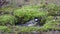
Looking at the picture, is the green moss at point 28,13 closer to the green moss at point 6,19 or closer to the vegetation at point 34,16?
the vegetation at point 34,16

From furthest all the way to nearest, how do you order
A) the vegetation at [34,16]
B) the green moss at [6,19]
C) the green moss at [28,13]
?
the green moss at [28,13] → the green moss at [6,19] → the vegetation at [34,16]

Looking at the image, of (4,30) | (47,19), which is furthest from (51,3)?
(4,30)

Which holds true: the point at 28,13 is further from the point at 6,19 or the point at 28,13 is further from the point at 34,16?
the point at 6,19

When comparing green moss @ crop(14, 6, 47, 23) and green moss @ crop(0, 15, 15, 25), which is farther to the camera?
green moss @ crop(14, 6, 47, 23)

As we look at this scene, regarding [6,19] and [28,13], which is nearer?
[6,19]

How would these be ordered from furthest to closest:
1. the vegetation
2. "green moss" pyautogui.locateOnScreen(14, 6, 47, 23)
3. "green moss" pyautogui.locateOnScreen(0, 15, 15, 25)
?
"green moss" pyautogui.locateOnScreen(14, 6, 47, 23) → "green moss" pyautogui.locateOnScreen(0, 15, 15, 25) → the vegetation

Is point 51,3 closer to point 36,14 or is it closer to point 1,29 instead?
point 36,14

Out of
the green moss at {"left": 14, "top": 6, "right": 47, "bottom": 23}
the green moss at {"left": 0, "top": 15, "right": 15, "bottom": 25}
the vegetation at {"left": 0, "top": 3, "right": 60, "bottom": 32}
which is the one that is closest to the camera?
the vegetation at {"left": 0, "top": 3, "right": 60, "bottom": 32}

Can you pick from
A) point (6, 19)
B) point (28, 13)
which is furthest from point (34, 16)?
point (6, 19)

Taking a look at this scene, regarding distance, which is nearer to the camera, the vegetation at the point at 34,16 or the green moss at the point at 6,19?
the vegetation at the point at 34,16

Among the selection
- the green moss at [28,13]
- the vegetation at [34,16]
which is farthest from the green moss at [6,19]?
the green moss at [28,13]

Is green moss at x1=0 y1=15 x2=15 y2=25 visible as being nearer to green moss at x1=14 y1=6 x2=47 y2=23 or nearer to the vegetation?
the vegetation

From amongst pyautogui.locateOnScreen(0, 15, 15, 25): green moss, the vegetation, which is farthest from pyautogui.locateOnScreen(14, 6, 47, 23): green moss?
pyautogui.locateOnScreen(0, 15, 15, 25): green moss

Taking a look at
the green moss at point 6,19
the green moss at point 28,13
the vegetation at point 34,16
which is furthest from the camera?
the green moss at point 28,13
